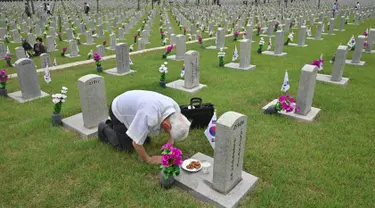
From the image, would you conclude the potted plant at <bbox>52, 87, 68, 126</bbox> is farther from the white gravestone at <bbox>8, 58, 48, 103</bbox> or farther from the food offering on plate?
the food offering on plate

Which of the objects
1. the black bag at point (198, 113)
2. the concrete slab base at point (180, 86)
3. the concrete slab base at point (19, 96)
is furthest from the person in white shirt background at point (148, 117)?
the concrete slab base at point (19, 96)

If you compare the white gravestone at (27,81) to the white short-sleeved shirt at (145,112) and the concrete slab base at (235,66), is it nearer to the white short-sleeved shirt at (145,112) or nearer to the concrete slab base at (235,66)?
the white short-sleeved shirt at (145,112)

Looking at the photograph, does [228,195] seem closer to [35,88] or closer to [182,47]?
[35,88]

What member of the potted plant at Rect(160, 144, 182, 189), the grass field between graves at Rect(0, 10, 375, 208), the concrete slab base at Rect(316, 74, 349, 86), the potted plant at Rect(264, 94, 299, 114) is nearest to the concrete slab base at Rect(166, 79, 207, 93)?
the grass field between graves at Rect(0, 10, 375, 208)

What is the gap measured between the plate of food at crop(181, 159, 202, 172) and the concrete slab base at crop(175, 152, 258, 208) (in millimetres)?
56

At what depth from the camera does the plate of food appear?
400 cm

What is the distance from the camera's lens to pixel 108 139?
15.6 feet

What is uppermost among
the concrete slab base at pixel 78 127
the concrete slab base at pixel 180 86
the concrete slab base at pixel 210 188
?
the concrete slab base at pixel 180 86

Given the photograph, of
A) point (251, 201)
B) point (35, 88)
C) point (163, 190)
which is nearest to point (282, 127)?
point (251, 201)

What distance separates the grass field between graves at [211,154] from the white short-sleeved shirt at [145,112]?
0.74 meters

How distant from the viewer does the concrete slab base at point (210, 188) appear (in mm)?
3453

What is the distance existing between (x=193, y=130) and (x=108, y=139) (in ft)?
5.27

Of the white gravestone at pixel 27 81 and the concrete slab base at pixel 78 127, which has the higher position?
the white gravestone at pixel 27 81

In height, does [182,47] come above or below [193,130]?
above
